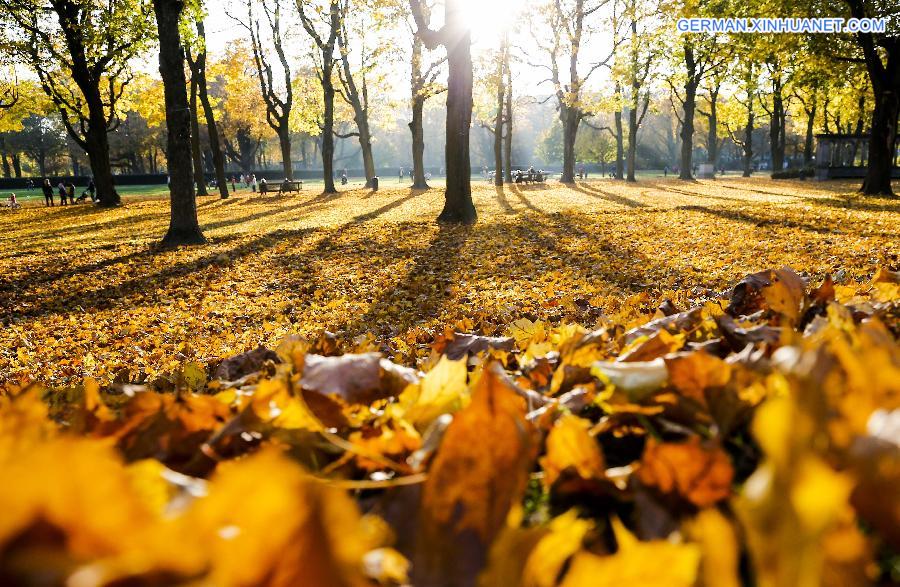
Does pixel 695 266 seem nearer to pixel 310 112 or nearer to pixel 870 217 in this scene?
pixel 870 217

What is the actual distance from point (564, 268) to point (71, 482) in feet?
30.1

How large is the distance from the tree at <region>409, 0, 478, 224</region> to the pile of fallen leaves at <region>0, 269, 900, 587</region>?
1509 cm

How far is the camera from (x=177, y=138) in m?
13.6

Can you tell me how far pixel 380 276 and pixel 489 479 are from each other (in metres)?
8.98

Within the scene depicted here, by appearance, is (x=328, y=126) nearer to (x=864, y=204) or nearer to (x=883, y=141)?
Result: (x=883, y=141)

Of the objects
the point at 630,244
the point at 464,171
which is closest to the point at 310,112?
the point at 464,171

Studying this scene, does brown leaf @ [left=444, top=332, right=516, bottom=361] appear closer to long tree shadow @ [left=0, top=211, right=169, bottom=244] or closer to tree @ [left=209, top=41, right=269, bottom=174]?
long tree shadow @ [left=0, top=211, right=169, bottom=244]

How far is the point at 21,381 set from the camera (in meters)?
5.05

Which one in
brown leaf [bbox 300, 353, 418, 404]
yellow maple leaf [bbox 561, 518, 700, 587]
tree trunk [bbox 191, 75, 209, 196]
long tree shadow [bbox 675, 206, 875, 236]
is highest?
tree trunk [bbox 191, 75, 209, 196]

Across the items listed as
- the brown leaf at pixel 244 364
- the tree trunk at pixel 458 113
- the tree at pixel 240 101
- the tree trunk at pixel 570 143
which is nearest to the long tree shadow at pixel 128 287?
the tree trunk at pixel 458 113

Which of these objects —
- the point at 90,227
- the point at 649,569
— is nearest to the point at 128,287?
the point at 649,569

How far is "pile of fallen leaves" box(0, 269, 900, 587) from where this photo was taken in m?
0.34

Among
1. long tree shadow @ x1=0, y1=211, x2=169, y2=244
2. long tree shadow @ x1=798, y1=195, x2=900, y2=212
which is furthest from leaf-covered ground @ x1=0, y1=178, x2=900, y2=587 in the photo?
long tree shadow @ x1=0, y1=211, x2=169, y2=244

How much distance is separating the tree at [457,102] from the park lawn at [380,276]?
3.68 feet
